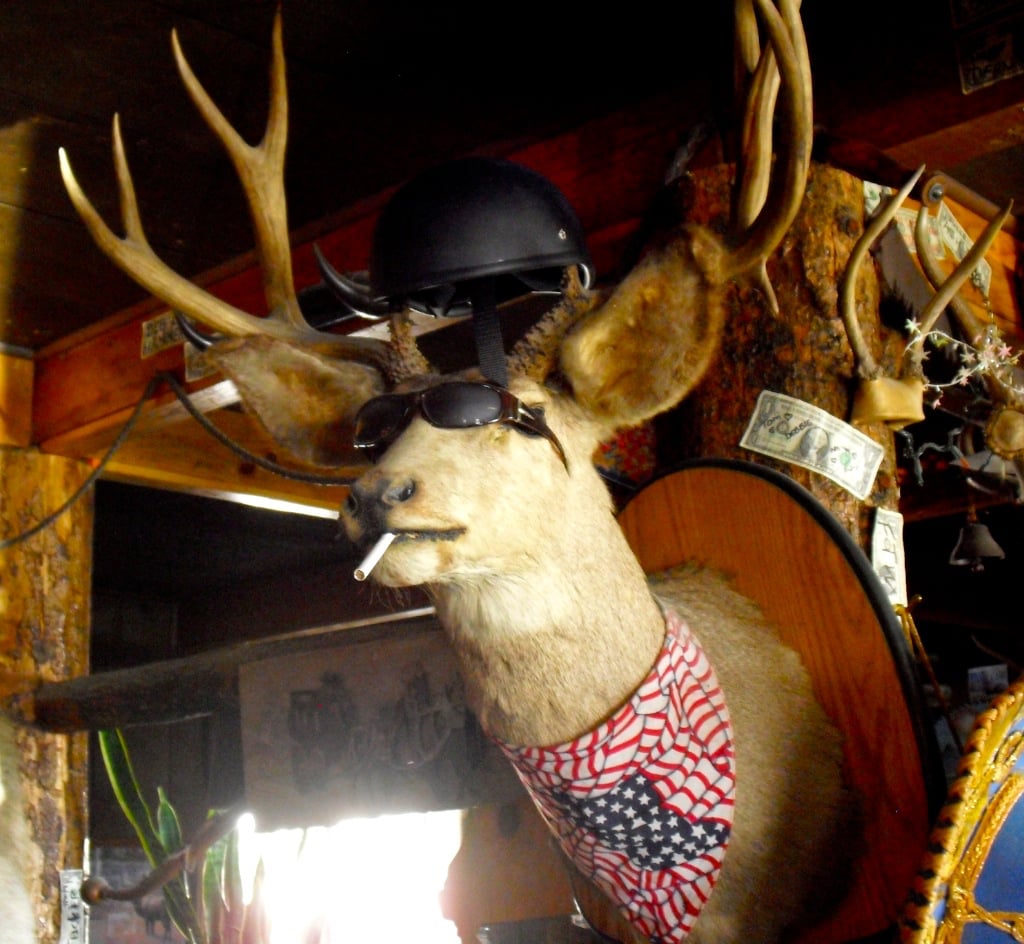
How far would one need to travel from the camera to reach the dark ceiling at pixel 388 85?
7.57 ft

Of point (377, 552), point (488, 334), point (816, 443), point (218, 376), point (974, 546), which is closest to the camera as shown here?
point (377, 552)

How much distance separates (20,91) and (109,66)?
0.26 meters

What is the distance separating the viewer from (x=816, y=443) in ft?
5.93

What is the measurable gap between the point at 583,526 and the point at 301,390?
452 millimetres

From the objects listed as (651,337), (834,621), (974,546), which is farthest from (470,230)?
(974,546)

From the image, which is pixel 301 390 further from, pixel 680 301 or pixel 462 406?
pixel 680 301

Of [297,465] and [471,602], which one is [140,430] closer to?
[297,465]

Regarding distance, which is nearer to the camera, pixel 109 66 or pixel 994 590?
pixel 109 66

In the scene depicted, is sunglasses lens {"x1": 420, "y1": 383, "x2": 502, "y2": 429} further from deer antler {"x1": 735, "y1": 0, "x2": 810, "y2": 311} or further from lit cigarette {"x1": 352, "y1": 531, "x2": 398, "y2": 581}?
deer antler {"x1": 735, "y1": 0, "x2": 810, "y2": 311}

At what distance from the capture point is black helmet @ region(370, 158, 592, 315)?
1593 millimetres

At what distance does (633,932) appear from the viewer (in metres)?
1.65

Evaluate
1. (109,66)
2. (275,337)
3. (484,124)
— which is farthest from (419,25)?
(275,337)

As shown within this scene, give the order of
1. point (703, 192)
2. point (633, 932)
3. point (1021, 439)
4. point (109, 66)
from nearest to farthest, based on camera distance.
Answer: point (633, 932), point (703, 192), point (1021, 439), point (109, 66)

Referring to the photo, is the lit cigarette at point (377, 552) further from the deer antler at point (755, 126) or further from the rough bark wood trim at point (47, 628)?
the rough bark wood trim at point (47, 628)
